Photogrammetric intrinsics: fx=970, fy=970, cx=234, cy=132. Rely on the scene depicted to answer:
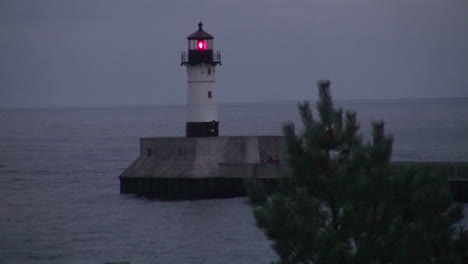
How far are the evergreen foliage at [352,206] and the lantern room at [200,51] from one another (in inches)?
988

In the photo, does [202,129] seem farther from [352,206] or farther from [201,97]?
[352,206]

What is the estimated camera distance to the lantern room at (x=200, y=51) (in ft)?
124

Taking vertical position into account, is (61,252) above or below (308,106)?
below

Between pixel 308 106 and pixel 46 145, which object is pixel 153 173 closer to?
pixel 308 106

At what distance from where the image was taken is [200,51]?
37938mm

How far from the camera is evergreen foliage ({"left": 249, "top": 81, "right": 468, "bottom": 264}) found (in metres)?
11.6

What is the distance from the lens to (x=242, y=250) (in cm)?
2577

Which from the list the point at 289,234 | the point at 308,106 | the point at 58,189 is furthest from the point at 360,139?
the point at 58,189

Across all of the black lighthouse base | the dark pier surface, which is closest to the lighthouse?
the black lighthouse base

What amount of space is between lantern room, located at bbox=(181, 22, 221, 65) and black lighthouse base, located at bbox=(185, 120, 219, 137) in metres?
2.37

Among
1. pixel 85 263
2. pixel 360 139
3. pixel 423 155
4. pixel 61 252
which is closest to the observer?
pixel 360 139

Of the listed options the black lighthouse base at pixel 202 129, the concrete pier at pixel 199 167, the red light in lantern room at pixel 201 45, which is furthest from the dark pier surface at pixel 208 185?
the red light in lantern room at pixel 201 45

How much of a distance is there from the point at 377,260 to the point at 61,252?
656 inches

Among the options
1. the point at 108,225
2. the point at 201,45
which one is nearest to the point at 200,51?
the point at 201,45
